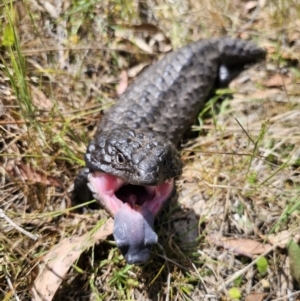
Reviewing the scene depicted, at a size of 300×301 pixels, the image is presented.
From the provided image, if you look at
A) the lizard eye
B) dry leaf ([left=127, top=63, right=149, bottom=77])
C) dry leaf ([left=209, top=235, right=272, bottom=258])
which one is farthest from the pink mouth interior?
dry leaf ([left=127, top=63, right=149, bottom=77])

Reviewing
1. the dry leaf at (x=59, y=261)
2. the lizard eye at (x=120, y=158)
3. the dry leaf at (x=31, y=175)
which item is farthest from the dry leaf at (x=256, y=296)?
the dry leaf at (x=31, y=175)

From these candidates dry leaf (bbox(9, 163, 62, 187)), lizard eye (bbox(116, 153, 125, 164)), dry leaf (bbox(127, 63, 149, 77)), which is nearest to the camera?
lizard eye (bbox(116, 153, 125, 164))

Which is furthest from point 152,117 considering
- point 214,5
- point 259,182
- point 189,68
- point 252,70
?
point 214,5

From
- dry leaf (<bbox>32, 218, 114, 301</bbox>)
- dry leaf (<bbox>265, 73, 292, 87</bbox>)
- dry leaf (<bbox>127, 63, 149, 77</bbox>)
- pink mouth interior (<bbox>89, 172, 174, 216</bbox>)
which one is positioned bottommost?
dry leaf (<bbox>265, 73, 292, 87</bbox>)

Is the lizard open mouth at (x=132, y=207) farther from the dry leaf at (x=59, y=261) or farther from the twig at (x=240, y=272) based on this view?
the twig at (x=240, y=272)

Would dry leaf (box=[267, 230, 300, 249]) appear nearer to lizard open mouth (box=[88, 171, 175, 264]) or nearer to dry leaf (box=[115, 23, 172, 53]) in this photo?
lizard open mouth (box=[88, 171, 175, 264])

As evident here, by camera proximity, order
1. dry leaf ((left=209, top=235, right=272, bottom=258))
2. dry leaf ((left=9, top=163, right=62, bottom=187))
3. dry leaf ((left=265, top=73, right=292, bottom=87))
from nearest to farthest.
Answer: dry leaf ((left=209, top=235, right=272, bottom=258)) < dry leaf ((left=9, top=163, right=62, bottom=187)) < dry leaf ((left=265, top=73, right=292, bottom=87))

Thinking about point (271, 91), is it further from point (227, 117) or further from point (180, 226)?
point (180, 226)
